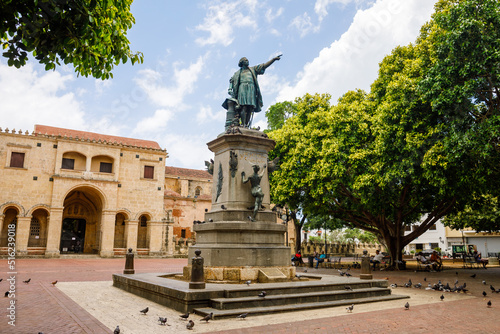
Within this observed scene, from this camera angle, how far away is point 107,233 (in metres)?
35.8

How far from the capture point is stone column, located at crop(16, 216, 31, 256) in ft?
103

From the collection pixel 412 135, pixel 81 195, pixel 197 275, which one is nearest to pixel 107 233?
pixel 81 195

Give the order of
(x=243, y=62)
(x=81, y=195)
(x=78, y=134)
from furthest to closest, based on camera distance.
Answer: (x=81, y=195) < (x=78, y=134) < (x=243, y=62)

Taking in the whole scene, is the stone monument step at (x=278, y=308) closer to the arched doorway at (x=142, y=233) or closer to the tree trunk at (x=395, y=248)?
the tree trunk at (x=395, y=248)

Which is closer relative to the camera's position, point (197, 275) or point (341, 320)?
point (341, 320)

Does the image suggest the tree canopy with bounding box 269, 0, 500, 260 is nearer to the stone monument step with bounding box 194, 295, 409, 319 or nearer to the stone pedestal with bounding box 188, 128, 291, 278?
the stone monument step with bounding box 194, 295, 409, 319

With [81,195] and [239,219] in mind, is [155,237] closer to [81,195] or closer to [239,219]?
[81,195]

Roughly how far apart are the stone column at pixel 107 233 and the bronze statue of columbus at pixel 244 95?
1076 inches

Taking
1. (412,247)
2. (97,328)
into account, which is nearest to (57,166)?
(97,328)

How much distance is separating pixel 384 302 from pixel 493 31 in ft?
34.7

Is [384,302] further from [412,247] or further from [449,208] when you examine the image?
[412,247]

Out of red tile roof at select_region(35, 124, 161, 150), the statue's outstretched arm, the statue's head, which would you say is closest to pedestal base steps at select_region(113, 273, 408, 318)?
the statue's outstretched arm

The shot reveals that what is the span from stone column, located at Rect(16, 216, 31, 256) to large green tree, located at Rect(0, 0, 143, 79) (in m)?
31.0

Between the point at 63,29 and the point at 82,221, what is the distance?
38415 millimetres
